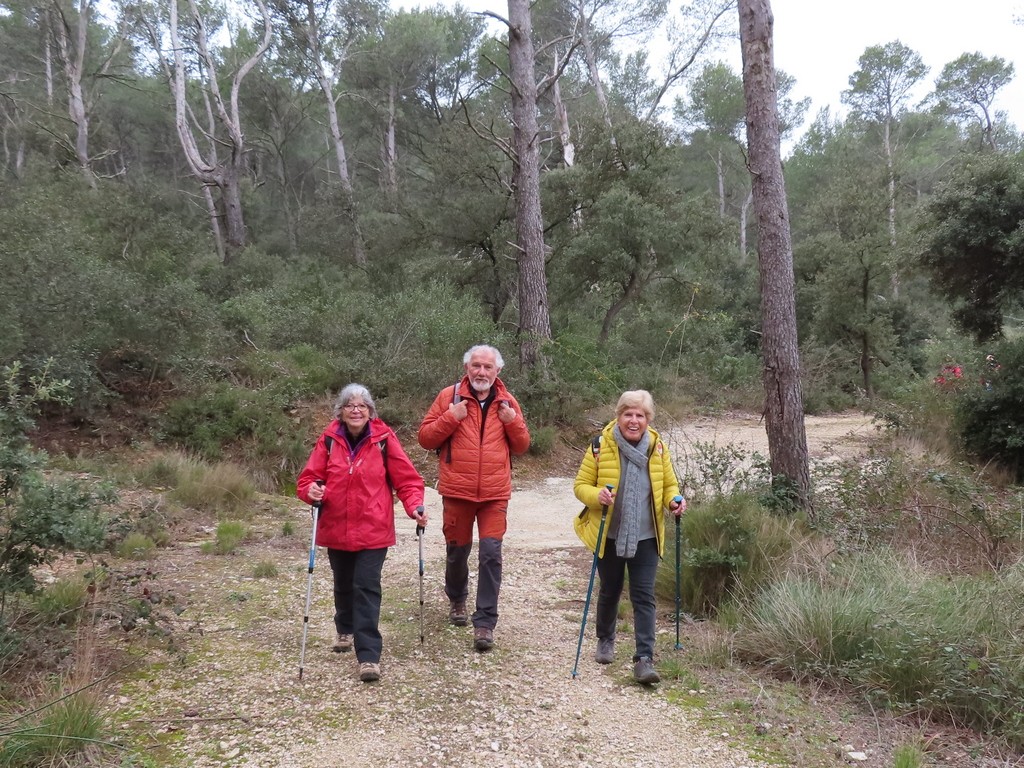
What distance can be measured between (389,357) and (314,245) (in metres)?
12.4

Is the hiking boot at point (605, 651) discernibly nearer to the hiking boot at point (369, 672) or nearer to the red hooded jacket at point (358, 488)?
the hiking boot at point (369, 672)

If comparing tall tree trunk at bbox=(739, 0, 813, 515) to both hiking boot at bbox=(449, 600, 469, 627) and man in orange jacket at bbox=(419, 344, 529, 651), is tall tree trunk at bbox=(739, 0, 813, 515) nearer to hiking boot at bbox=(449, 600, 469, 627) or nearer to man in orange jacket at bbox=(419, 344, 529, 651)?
man in orange jacket at bbox=(419, 344, 529, 651)

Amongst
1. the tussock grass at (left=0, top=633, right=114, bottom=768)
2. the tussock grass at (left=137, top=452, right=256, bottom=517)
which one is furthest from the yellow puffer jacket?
the tussock grass at (left=137, top=452, right=256, bottom=517)

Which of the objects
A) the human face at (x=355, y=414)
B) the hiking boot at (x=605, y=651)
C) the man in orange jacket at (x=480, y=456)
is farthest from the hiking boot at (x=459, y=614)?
the human face at (x=355, y=414)

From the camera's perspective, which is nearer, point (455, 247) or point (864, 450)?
point (864, 450)

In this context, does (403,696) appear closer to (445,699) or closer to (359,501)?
(445,699)

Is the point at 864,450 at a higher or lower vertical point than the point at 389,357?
lower

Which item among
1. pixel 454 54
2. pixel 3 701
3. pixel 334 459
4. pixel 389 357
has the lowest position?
pixel 3 701

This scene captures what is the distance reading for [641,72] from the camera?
100ft

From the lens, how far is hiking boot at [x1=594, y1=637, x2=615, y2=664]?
383 cm

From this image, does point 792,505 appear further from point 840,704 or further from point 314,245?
point 314,245

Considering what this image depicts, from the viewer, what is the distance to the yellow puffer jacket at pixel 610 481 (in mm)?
3699

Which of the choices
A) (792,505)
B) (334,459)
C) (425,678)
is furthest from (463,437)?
(792,505)

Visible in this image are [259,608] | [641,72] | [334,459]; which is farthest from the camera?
[641,72]
